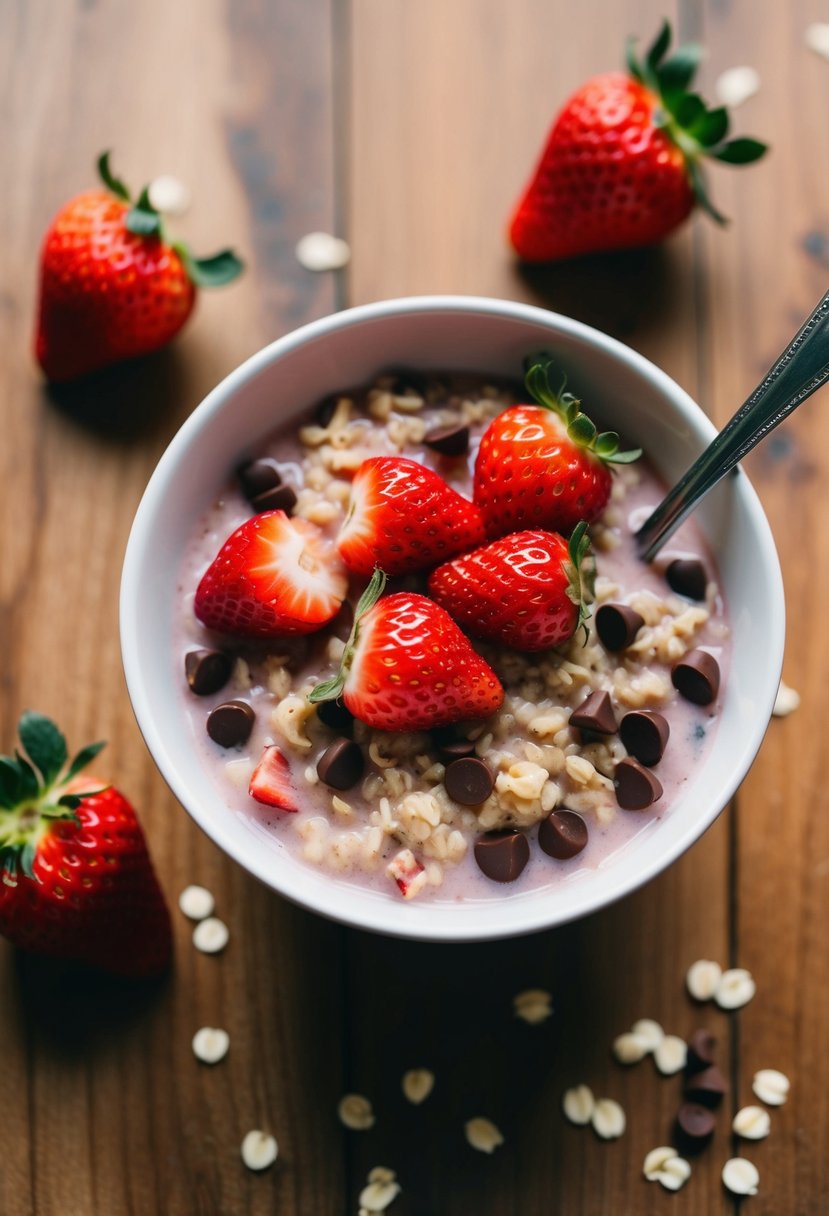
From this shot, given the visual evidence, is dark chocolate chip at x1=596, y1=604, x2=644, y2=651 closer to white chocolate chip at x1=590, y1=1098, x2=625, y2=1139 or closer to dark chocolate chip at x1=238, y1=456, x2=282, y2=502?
dark chocolate chip at x1=238, y1=456, x2=282, y2=502

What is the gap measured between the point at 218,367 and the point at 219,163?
30 centimetres

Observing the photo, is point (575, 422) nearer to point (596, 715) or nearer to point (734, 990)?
point (596, 715)

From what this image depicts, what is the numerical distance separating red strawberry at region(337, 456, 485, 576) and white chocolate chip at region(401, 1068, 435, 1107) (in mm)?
670

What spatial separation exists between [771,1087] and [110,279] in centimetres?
136

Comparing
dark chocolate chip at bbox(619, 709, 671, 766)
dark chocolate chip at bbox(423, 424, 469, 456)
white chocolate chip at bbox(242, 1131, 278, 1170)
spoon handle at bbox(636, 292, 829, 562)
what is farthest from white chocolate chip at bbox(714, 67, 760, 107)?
white chocolate chip at bbox(242, 1131, 278, 1170)

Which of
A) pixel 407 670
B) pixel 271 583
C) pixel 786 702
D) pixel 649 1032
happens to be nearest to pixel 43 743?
pixel 271 583

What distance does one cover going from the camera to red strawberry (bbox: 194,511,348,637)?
1335 millimetres

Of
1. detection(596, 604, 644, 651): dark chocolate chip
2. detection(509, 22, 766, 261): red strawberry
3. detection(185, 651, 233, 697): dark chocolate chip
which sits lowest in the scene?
detection(185, 651, 233, 697): dark chocolate chip

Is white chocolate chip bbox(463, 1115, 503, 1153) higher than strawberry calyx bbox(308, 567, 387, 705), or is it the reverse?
strawberry calyx bbox(308, 567, 387, 705)

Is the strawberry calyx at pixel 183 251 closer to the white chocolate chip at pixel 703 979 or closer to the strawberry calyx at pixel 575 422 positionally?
the strawberry calyx at pixel 575 422

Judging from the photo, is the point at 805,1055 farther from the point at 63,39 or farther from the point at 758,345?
the point at 63,39

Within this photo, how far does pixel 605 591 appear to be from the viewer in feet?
4.59

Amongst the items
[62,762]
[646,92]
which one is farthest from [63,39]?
[62,762]

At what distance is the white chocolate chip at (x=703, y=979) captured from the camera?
1.60 metres
